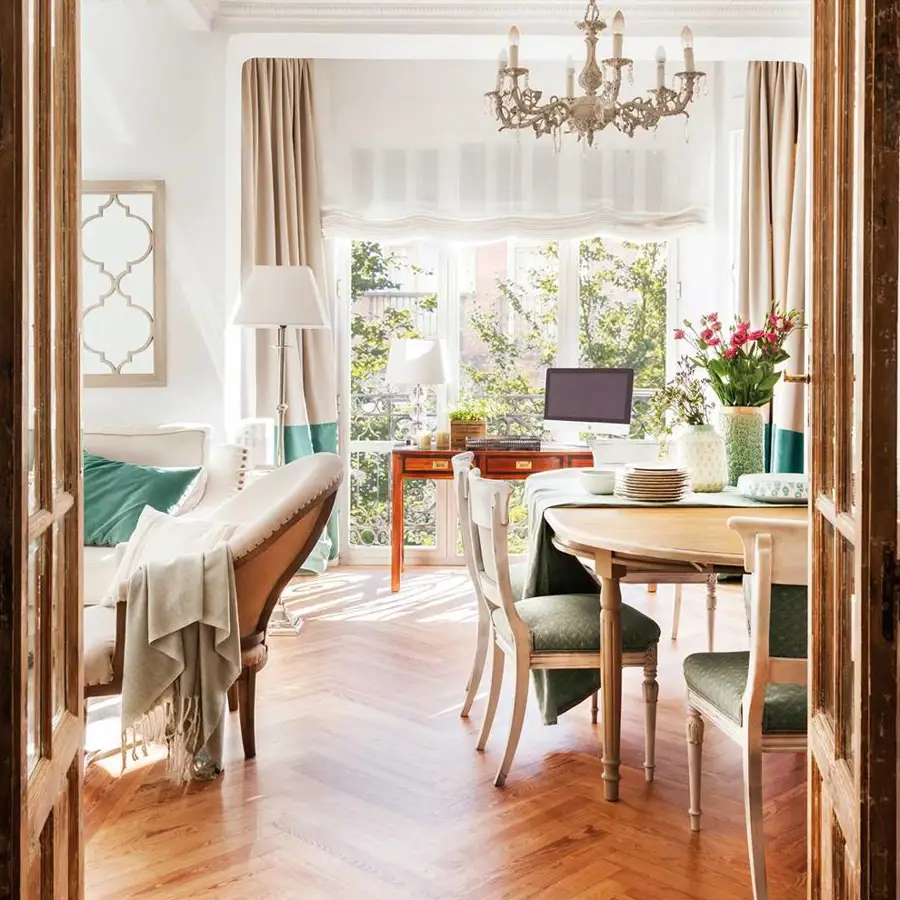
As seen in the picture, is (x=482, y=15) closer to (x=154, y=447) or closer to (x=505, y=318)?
(x=505, y=318)

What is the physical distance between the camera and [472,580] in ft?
10.7

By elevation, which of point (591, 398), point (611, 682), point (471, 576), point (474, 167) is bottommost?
point (611, 682)

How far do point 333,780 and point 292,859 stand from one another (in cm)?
47

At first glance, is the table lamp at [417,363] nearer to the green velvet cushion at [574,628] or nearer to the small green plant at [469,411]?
the small green plant at [469,411]

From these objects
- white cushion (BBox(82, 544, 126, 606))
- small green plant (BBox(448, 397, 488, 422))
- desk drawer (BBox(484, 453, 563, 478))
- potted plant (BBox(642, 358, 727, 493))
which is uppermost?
small green plant (BBox(448, 397, 488, 422))

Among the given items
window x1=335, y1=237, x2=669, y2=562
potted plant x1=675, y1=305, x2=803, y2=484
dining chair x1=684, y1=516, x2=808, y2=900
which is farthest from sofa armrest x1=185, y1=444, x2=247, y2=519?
dining chair x1=684, y1=516, x2=808, y2=900

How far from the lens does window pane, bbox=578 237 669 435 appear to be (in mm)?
6012

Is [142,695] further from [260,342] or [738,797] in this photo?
[260,342]

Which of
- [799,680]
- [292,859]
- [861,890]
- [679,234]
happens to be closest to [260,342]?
[679,234]

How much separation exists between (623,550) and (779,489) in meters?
0.85

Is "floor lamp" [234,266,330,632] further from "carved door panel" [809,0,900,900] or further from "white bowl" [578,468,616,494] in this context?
"carved door panel" [809,0,900,900]

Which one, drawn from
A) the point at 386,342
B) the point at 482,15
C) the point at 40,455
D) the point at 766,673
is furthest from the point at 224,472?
the point at 40,455

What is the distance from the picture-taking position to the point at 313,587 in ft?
17.8

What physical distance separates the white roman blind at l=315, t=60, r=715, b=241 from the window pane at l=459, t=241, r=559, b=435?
0.20 meters
